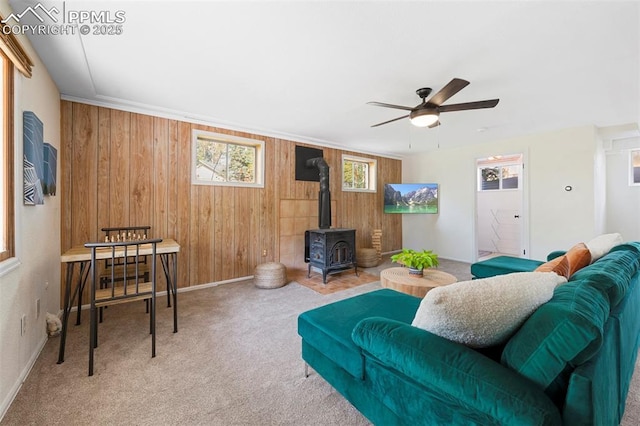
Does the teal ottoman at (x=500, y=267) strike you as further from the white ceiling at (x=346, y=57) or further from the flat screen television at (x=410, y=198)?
the flat screen television at (x=410, y=198)

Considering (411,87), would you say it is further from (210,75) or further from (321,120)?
(210,75)

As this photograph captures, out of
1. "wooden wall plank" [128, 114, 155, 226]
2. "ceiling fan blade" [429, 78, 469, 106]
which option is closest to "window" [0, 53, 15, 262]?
"wooden wall plank" [128, 114, 155, 226]

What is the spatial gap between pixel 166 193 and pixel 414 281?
329cm

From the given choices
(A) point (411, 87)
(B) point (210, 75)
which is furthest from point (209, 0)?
(A) point (411, 87)

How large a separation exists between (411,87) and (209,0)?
202cm

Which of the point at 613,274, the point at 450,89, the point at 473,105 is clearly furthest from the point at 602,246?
the point at 450,89

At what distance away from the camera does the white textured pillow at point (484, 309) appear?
3.39 ft

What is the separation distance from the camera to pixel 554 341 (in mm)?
879

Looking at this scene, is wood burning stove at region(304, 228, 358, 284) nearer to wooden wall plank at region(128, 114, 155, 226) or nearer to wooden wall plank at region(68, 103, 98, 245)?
wooden wall plank at region(128, 114, 155, 226)

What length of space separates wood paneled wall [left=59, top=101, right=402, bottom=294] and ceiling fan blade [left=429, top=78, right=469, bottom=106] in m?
2.78

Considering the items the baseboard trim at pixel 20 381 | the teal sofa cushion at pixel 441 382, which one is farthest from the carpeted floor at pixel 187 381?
the teal sofa cushion at pixel 441 382

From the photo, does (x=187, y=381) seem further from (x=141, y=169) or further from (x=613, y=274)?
(x=141, y=169)

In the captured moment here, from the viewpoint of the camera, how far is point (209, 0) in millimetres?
1661

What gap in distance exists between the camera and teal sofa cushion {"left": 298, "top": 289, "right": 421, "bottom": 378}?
4.61ft
